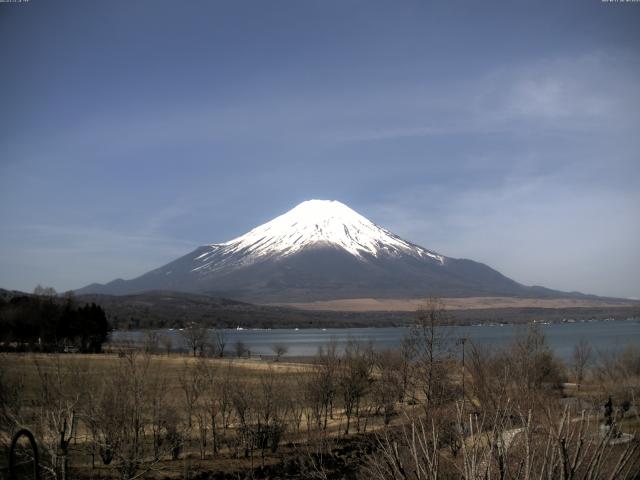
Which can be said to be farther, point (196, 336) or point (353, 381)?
point (196, 336)

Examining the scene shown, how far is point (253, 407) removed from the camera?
25219 millimetres

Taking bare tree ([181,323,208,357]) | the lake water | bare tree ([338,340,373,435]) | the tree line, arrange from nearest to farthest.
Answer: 1. bare tree ([338,340,373,435])
2. the lake water
3. the tree line
4. bare tree ([181,323,208,357])

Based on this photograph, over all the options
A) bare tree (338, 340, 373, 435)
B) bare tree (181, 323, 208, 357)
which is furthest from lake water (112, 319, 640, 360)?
bare tree (181, 323, 208, 357)

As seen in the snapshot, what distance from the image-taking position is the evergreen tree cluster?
6744 cm

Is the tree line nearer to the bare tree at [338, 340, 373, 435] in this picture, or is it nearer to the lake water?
the lake water

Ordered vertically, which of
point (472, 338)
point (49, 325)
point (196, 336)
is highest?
point (472, 338)

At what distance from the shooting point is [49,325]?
70.1 metres

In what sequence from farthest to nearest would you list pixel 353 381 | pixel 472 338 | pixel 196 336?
pixel 196 336 → pixel 472 338 → pixel 353 381

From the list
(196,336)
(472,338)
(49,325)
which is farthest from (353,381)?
(196,336)

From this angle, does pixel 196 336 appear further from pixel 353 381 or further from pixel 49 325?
pixel 353 381

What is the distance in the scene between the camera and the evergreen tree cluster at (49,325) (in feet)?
221

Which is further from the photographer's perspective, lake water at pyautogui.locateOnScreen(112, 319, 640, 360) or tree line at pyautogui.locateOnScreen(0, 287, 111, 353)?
tree line at pyautogui.locateOnScreen(0, 287, 111, 353)

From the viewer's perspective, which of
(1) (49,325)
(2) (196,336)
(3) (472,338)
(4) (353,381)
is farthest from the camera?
(2) (196,336)

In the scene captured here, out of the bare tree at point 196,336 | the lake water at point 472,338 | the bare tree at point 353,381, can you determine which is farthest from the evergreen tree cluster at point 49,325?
the bare tree at point 353,381
